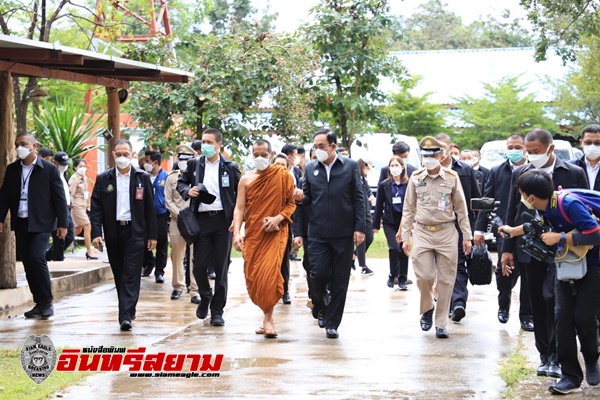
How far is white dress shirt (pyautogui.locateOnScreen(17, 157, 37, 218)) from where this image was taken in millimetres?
11594

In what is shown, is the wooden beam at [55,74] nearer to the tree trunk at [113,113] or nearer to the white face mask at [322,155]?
the tree trunk at [113,113]

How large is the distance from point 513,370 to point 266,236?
119 inches

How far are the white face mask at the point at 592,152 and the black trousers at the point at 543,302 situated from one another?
66.5 inches

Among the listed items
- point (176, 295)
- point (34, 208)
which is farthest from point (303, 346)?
point (176, 295)

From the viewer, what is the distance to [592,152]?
9.60 meters

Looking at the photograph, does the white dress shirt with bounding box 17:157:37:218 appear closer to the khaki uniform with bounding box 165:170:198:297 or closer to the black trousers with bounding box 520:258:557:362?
the khaki uniform with bounding box 165:170:198:297

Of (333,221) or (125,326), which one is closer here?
(333,221)

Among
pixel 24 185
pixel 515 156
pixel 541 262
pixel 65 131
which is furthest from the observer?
pixel 65 131

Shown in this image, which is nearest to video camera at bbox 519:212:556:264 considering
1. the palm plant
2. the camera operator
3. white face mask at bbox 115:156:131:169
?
the camera operator

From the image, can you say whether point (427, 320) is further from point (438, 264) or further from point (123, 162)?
point (123, 162)

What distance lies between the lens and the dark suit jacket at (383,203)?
14.3 meters

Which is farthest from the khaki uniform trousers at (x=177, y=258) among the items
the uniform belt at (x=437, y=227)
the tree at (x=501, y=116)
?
the tree at (x=501, y=116)

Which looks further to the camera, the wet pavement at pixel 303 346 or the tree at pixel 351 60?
the tree at pixel 351 60

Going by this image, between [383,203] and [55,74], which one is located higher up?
[55,74]
